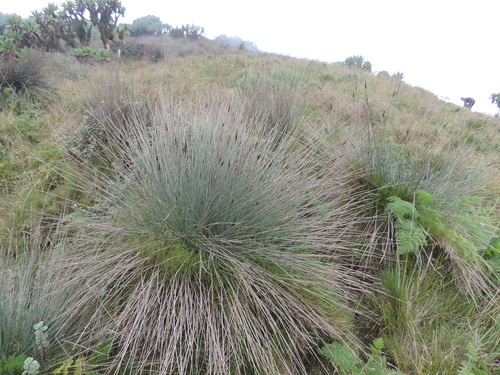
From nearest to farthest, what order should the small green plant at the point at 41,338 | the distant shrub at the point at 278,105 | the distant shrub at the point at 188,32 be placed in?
the small green plant at the point at 41,338 < the distant shrub at the point at 278,105 < the distant shrub at the point at 188,32

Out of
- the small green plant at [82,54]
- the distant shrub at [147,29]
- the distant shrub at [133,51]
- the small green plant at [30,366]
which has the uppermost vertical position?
the distant shrub at [147,29]

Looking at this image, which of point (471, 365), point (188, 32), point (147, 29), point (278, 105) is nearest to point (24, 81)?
point (278, 105)

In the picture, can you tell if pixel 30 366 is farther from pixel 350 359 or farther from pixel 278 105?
pixel 278 105

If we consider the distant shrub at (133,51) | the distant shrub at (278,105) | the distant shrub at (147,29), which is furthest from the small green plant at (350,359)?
the distant shrub at (147,29)

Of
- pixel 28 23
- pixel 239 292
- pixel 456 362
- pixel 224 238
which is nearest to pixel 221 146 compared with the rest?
pixel 224 238

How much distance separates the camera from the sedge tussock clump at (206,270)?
137 cm

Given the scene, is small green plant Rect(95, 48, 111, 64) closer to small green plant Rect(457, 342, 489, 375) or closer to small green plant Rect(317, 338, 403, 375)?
small green plant Rect(317, 338, 403, 375)

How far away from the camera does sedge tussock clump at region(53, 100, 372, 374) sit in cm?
137

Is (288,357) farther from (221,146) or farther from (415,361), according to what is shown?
(221,146)

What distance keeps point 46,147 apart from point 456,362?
4262 mm

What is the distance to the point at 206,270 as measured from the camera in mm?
1500

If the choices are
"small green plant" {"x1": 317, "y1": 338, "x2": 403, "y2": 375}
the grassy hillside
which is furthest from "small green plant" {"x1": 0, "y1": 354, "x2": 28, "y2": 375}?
"small green plant" {"x1": 317, "y1": 338, "x2": 403, "y2": 375}

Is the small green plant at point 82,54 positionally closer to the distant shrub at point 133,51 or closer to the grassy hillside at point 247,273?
the distant shrub at point 133,51

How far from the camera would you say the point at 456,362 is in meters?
1.47
